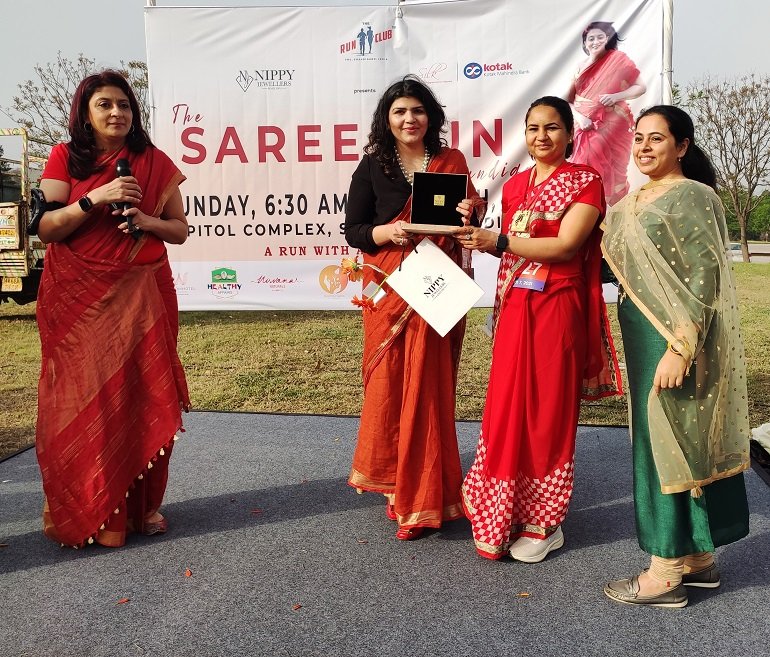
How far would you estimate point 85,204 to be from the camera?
2492 millimetres

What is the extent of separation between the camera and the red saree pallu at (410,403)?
8.91 feet

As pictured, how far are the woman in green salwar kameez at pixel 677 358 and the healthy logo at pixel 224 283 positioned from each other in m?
3.76

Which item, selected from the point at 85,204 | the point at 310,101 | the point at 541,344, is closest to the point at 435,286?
the point at 541,344

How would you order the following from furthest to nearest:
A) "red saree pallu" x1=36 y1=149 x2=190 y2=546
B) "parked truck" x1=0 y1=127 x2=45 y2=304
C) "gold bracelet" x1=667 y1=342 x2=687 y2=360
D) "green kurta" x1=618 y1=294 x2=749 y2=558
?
"parked truck" x1=0 y1=127 x2=45 y2=304 → "red saree pallu" x1=36 y1=149 x2=190 y2=546 → "green kurta" x1=618 y1=294 x2=749 y2=558 → "gold bracelet" x1=667 y1=342 x2=687 y2=360

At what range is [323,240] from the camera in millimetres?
5555

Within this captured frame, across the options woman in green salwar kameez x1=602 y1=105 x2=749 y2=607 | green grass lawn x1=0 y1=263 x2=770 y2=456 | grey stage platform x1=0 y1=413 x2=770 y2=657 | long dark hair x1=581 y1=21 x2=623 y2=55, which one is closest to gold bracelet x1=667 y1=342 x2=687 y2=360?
woman in green salwar kameez x1=602 y1=105 x2=749 y2=607

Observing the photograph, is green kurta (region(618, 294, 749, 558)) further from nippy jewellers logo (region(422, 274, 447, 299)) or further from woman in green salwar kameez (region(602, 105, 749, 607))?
nippy jewellers logo (region(422, 274, 447, 299))

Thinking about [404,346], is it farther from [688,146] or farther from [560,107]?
[688,146]

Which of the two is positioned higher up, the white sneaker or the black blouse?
the black blouse

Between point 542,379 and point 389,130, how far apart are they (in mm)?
1021

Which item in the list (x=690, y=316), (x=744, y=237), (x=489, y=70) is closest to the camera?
(x=690, y=316)

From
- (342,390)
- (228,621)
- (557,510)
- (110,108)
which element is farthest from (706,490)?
(342,390)

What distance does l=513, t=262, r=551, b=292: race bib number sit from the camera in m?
2.46

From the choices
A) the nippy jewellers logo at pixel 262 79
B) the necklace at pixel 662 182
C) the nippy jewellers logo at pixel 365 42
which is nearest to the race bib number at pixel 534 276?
the necklace at pixel 662 182
